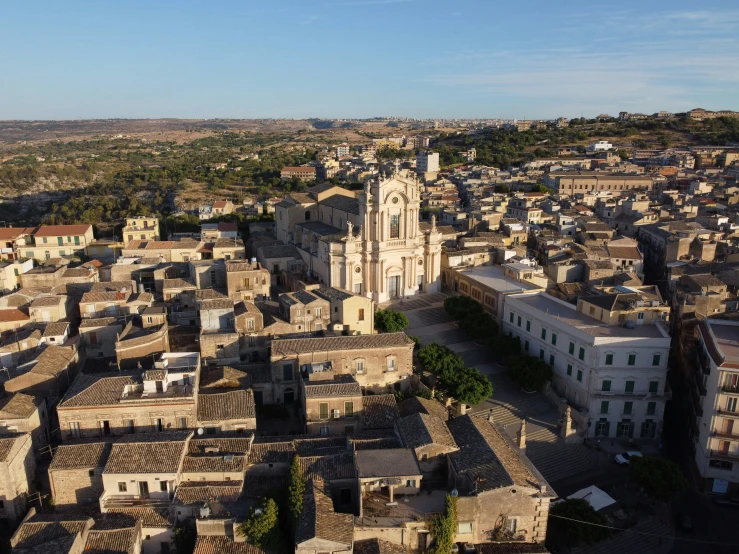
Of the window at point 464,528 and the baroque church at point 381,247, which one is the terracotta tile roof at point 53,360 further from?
the window at point 464,528

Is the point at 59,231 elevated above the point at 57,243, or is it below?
above

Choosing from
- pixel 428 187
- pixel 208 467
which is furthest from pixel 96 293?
pixel 428 187

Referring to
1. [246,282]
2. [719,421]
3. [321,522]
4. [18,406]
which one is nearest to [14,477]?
[18,406]

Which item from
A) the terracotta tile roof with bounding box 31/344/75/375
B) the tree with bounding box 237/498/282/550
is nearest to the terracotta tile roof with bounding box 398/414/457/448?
the tree with bounding box 237/498/282/550

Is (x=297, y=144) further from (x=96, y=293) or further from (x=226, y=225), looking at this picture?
(x=96, y=293)

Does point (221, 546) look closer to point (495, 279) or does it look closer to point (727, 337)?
point (727, 337)

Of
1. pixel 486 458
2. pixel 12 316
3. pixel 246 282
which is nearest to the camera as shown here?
pixel 486 458
